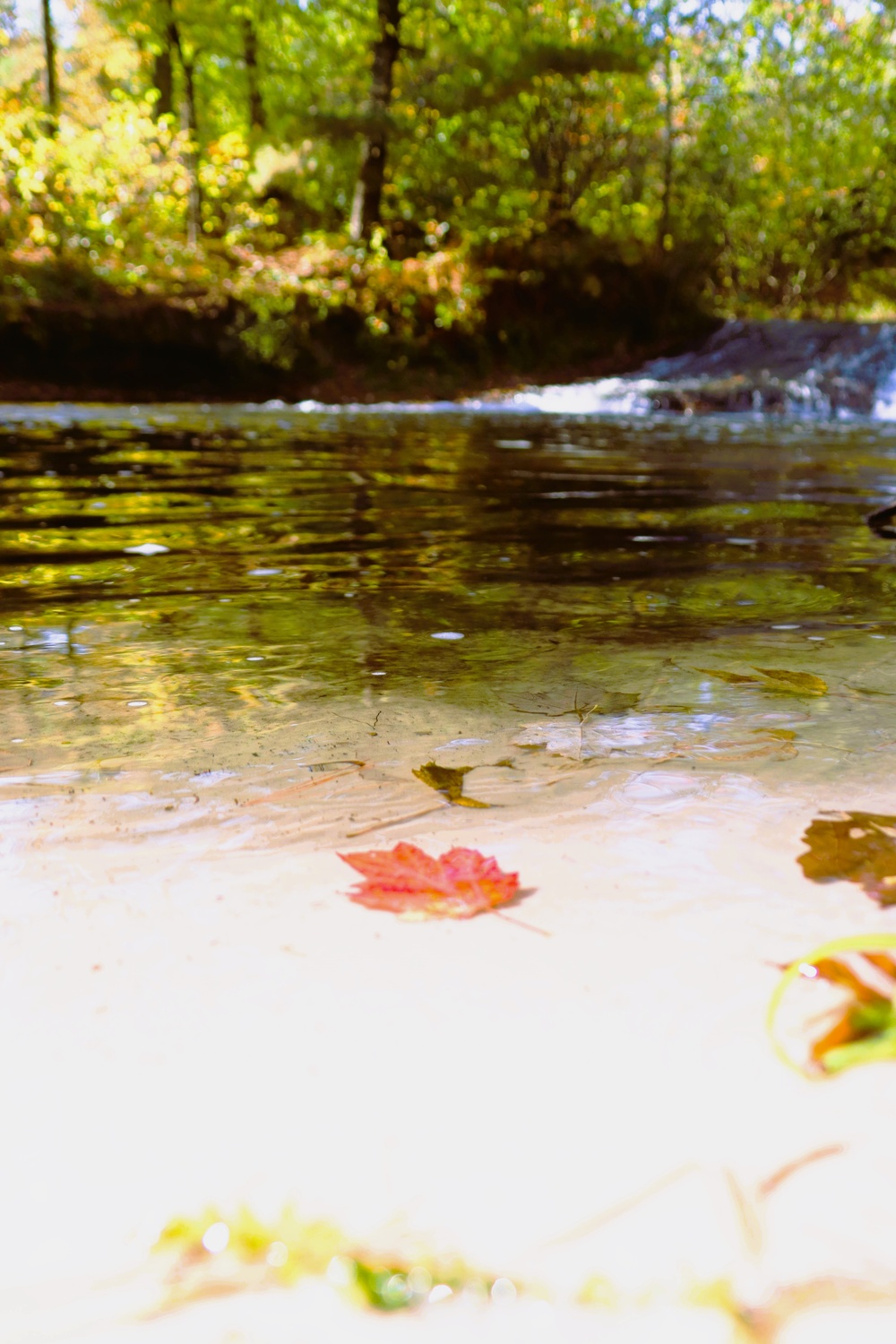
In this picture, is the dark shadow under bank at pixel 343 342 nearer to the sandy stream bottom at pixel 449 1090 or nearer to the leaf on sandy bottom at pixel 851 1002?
the sandy stream bottom at pixel 449 1090

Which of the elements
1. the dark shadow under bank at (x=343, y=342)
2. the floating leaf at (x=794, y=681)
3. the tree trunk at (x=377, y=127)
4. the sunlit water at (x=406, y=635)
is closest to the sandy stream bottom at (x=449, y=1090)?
the sunlit water at (x=406, y=635)

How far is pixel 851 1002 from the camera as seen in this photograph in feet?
3.47

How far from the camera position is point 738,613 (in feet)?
10.2

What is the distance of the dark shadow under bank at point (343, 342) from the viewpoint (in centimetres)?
1453

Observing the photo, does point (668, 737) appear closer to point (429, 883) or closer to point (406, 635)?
point (429, 883)

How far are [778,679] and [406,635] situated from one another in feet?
3.37

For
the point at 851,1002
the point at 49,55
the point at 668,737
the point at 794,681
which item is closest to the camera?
the point at 851,1002

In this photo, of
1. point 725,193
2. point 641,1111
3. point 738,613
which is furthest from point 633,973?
point 725,193

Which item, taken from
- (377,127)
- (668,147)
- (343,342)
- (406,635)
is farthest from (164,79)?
(406,635)

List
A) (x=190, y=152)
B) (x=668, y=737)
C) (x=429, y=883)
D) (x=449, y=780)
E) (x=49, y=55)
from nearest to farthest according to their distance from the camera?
(x=429, y=883) → (x=449, y=780) → (x=668, y=737) → (x=190, y=152) → (x=49, y=55)

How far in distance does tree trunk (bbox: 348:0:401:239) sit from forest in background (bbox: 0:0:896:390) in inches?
1.9

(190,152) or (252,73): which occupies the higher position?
(252,73)

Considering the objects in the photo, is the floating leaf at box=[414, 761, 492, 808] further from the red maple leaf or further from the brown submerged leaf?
the brown submerged leaf

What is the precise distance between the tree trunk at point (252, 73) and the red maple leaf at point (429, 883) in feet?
68.2
